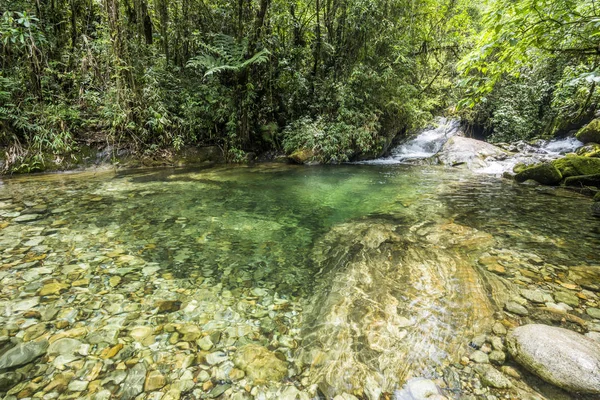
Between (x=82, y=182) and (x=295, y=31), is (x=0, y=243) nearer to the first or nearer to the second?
(x=82, y=182)

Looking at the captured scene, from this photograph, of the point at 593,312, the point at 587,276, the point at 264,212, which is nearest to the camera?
the point at 593,312

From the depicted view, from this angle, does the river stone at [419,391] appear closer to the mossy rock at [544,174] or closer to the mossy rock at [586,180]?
the mossy rock at [586,180]

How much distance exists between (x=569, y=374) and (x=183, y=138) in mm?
9826

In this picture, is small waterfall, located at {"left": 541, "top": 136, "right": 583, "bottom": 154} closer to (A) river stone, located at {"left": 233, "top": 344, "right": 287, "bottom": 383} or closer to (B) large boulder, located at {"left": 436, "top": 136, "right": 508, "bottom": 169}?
(B) large boulder, located at {"left": 436, "top": 136, "right": 508, "bottom": 169}

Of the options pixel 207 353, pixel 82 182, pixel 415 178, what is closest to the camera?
pixel 207 353

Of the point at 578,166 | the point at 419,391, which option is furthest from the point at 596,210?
the point at 419,391

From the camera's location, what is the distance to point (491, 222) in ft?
14.8

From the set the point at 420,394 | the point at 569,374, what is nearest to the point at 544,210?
the point at 569,374

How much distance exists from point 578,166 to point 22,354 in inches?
428

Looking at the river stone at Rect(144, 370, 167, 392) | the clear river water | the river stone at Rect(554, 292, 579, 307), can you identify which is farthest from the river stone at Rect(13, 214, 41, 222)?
the river stone at Rect(554, 292, 579, 307)

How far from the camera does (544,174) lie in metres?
7.41

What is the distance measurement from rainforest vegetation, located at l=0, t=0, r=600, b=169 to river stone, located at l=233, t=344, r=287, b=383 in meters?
5.95

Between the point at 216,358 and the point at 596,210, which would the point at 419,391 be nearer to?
the point at 216,358

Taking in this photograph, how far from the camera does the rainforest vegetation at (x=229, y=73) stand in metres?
6.98
